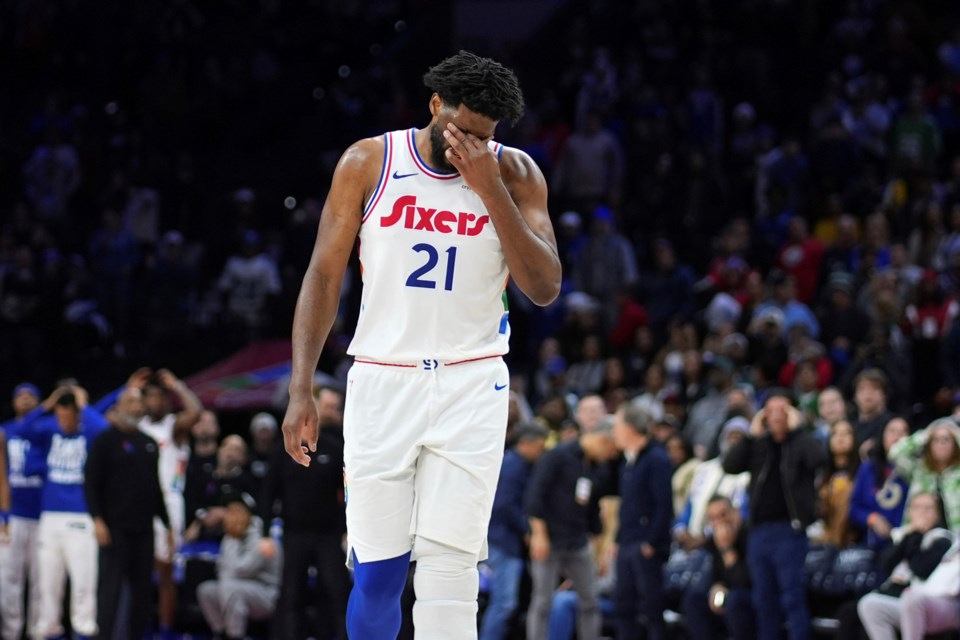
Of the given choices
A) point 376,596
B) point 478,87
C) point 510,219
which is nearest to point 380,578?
point 376,596

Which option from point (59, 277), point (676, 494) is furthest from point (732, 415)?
point (59, 277)

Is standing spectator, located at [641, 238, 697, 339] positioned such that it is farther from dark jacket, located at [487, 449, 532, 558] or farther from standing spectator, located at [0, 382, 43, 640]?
standing spectator, located at [0, 382, 43, 640]

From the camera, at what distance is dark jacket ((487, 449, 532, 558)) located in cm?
1266

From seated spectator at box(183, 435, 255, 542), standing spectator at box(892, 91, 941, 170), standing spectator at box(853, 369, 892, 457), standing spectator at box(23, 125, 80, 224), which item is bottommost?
seated spectator at box(183, 435, 255, 542)

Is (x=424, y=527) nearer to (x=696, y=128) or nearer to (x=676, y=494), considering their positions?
(x=676, y=494)

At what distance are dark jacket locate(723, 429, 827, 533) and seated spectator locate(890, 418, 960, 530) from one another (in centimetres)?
64

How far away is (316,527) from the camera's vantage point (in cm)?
1262

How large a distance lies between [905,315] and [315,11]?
12.4 meters

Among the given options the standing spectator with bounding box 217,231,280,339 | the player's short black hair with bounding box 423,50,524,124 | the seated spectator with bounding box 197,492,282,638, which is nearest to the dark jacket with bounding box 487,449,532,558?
the seated spectator with bounding box 197,492,282,638

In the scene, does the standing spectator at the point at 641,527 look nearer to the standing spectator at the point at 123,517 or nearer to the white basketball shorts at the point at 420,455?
the standing spectator at the point at 123,517

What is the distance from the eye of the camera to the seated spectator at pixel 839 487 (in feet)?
38.4

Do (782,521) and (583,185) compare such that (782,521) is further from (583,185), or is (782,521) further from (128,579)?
(583,185)

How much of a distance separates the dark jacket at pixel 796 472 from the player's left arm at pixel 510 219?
6.49 meters

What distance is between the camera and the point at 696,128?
64.8 feet
